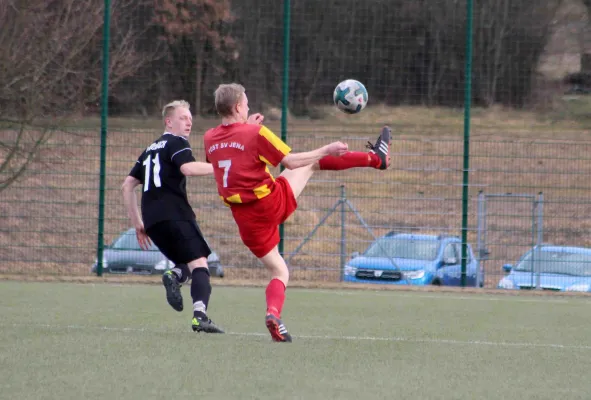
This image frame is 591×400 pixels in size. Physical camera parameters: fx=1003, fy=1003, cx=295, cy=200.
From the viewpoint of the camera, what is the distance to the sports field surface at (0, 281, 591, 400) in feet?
16.5

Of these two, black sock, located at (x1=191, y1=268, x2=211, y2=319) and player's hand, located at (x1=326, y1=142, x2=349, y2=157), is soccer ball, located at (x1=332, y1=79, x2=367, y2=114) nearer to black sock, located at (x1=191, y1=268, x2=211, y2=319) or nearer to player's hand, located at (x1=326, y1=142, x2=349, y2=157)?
player's hand, located at (x1=326, y1=142, x2=349, y2=157)

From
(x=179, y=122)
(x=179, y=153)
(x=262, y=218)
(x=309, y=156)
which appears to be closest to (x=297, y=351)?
(x=262, y=218)

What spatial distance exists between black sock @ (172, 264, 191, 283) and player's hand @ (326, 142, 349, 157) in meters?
1.53

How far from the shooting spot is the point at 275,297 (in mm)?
6742

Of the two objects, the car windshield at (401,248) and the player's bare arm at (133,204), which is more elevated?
the player's bare arm at (133,204)

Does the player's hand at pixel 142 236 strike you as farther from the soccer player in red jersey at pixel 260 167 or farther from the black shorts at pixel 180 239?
the soccer player in red jersey at pixel 260 167

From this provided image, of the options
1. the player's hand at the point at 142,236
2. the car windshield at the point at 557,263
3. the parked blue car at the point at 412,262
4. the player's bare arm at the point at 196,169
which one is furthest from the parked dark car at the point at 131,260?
the player's bare arm at the point at 196,169

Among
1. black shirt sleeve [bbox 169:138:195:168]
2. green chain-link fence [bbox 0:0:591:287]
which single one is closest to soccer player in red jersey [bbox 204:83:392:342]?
black shirt sleeve [bbox 169:138:195:168]

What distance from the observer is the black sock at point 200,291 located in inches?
277

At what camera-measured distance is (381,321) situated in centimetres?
828

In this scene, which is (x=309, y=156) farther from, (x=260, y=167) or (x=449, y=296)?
(x=449, y=296)

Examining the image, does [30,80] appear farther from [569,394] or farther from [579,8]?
[569,394]

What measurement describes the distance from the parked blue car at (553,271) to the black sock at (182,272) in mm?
6560

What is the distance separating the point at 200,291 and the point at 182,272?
1.05 feet
